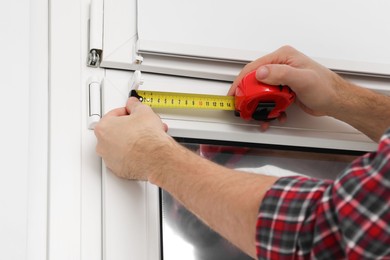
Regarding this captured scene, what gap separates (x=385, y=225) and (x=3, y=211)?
2.30 ft

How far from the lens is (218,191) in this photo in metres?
0.98

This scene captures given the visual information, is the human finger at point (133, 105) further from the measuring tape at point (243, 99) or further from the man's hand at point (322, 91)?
the man's hand at point (322, 91)

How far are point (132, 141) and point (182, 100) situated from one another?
0.19 meters

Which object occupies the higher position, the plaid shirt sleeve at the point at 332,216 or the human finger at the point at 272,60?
the human finger at the point at 272,60

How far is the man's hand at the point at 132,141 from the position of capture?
3.68 ft

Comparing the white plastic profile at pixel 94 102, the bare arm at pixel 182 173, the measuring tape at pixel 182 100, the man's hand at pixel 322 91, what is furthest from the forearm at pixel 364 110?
the white plastic profile at pixel 94 102

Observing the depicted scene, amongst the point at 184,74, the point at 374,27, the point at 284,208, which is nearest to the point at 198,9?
the point at 184,74

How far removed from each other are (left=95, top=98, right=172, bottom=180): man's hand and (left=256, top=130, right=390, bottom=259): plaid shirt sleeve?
303mm

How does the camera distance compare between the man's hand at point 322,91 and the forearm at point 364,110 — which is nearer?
the man's hand at point 322,91

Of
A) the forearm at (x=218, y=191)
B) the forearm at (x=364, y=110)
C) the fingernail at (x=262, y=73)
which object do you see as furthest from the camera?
the forearm at (x=364, y=110)

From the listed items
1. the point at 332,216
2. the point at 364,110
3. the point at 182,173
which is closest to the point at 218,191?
the point at 182,173

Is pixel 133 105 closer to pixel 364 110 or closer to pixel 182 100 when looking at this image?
pixel 182 100

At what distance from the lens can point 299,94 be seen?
130 cm

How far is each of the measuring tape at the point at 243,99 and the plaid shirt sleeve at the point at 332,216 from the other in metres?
0.36
